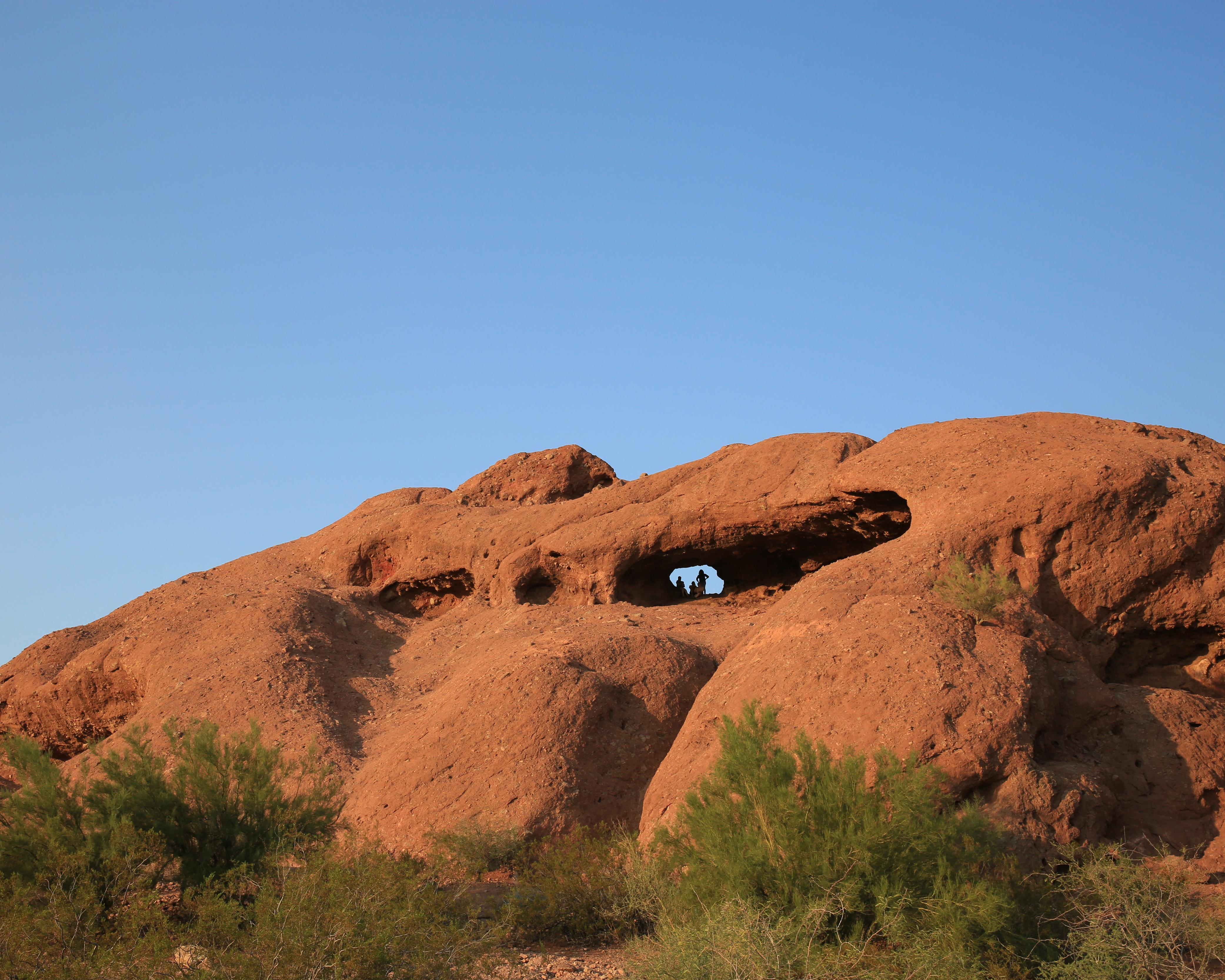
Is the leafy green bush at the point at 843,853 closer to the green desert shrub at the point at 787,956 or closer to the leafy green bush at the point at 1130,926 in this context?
the green desert shrub at the point at 787,956

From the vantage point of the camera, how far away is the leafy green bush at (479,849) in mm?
9578

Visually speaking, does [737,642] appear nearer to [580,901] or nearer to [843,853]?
[580,901]

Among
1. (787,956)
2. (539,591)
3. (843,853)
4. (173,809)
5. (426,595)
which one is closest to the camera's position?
(787,956)

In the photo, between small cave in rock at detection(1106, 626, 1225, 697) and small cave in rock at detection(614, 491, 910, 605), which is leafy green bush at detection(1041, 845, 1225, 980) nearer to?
small cave in rock at detection(1106, 626, 1225, 697)

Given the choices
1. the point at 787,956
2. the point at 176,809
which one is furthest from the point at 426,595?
the point at 787,956

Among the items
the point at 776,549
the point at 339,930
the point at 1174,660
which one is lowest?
the point at 1174,660

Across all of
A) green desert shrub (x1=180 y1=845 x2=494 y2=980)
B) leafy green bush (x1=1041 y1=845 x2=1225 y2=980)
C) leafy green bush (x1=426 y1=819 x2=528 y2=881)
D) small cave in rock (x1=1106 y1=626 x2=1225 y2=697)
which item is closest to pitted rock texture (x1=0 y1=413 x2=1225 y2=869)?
small cave in rock (x1=1106 y1=626 x2=1225 y2=697)

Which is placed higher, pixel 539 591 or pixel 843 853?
pixel 539 591

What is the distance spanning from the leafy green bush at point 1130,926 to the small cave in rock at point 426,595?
11219 millimetres

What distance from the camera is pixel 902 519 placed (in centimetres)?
1400

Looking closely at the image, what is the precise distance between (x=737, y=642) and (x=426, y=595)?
671 cm

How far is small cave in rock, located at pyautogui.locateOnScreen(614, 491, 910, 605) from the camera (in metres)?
14.2

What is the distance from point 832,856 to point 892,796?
1.91ft

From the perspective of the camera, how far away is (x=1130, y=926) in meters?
6.79
